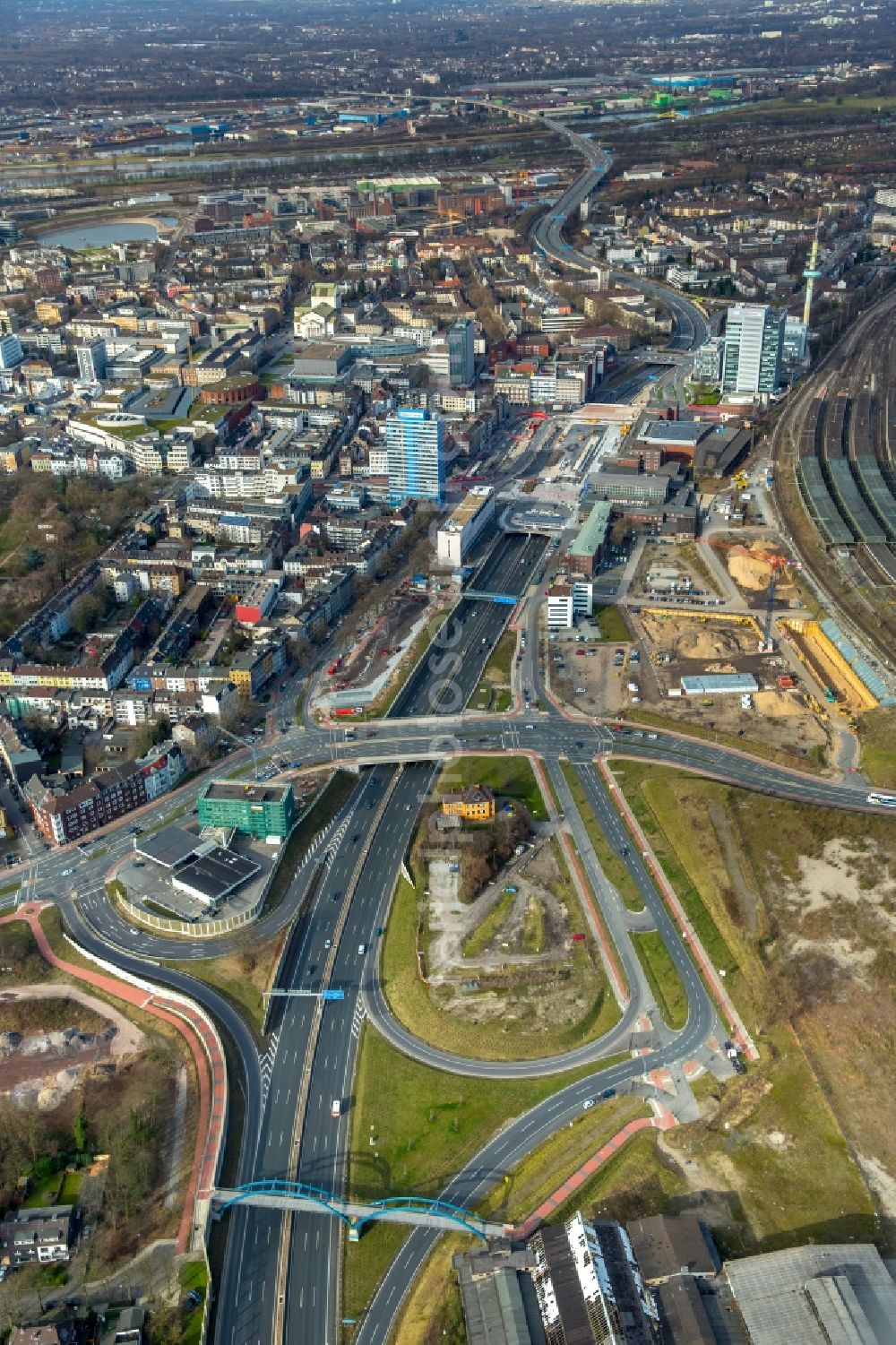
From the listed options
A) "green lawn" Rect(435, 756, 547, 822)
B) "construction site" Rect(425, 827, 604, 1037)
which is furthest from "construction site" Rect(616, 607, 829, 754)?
"construction site" Rect(425, 827, 604, 1037)

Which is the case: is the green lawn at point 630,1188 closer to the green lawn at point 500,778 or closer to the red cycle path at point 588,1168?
the red cycle path at point 588,1168

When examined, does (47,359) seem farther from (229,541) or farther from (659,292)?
(659,292)

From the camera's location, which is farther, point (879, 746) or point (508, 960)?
point (879, 746)

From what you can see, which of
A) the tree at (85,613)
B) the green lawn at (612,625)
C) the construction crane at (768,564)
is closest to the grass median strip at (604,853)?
the green lawn at (612,625)

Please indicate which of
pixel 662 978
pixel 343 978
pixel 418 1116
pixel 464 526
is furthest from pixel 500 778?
pixel 464 526

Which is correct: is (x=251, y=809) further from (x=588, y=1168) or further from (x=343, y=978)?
(x=588, y=1168)

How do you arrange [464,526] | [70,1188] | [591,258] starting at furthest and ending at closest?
[591,258], [464,526], [70,1188]

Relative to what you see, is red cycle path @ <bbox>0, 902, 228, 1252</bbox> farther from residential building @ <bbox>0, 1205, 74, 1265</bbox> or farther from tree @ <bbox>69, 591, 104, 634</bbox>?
tree @ <bbox>69, 591, 104, 634</bbox>

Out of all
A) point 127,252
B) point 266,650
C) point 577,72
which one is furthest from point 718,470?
point 577,72
